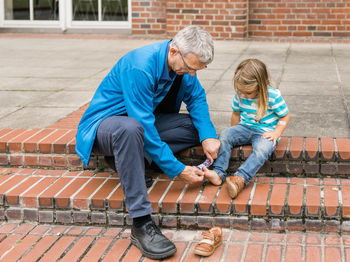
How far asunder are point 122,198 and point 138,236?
0.33 meters

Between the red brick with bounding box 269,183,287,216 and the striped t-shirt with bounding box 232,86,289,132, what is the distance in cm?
39

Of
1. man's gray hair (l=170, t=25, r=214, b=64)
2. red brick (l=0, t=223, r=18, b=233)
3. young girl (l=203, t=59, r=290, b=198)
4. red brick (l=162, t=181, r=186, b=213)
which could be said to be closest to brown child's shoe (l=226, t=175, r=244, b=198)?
young girl (l=203, t=59, r=290, b=198)

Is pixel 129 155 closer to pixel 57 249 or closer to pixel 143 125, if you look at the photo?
pixel 143 125

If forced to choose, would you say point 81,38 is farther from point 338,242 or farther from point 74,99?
point 338,242

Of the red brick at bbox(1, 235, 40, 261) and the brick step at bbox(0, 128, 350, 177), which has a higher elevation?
the brick step at bbox(0, 128, 350, 177)

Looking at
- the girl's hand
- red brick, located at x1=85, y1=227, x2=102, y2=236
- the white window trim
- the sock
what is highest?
the white window trim

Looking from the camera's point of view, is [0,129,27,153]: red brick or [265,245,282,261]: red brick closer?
[265,245,282,261]: red brick

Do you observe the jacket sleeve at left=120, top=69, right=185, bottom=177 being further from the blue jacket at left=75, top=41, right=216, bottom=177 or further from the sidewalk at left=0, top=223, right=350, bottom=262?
the sidewalk at left=0, top=223, right=350, bottom=262

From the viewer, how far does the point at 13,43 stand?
8.70m

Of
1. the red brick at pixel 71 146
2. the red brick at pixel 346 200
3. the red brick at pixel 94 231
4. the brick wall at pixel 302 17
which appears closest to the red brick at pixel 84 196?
the red brick at pixel 94 231

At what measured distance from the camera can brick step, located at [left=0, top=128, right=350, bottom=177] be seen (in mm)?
3318

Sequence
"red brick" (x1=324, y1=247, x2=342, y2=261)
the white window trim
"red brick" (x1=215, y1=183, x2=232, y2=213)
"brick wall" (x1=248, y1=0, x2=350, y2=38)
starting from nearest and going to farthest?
"red brick" (x1=324, y1=247, x2=342, y2=261)
"red brick" (x1=215, y1=183, x2=232, y2=213)
"brick wall" (x1=248, y1=0, x2=350, y2=38)
the white window trim

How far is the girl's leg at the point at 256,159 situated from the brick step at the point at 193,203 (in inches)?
3.9

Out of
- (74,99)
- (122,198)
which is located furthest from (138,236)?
(74,99)
